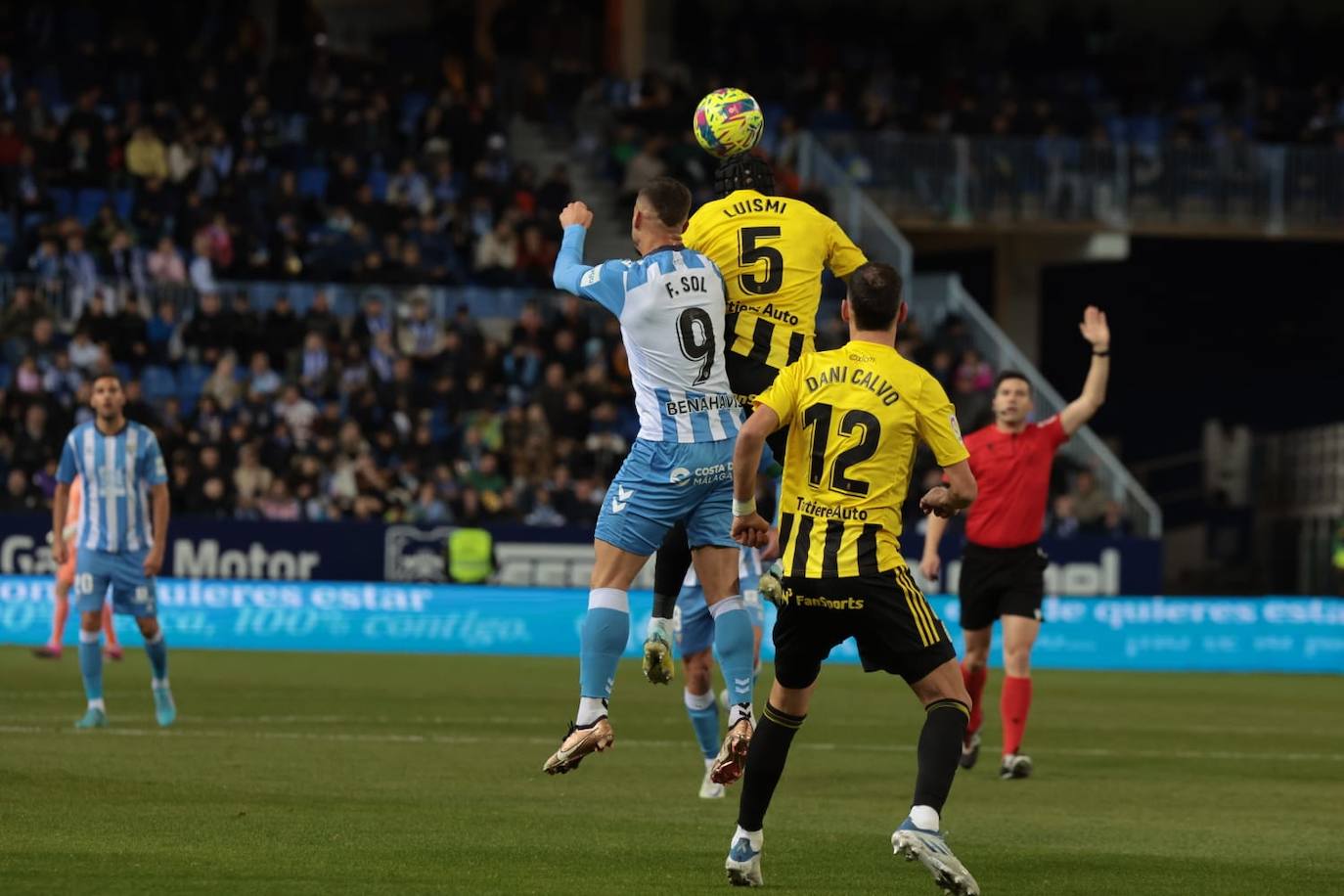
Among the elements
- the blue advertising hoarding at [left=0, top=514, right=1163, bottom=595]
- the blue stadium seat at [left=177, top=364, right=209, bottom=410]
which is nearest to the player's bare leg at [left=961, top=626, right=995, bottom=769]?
the blue advertising hoarding at [left=0, top=514, right=1163, bottom=595]

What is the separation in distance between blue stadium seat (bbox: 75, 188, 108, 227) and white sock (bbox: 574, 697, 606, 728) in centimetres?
2155

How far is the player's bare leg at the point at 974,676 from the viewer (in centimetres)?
1325

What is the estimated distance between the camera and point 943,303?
98.7 feet

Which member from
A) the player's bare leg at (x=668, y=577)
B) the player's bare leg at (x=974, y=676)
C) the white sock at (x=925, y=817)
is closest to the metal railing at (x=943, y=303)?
the player's bare leg at (x=974, y=676)

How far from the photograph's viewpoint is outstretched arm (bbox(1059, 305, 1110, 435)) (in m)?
11.7

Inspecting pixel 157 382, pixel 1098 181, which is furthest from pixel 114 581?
pixel 1098 181

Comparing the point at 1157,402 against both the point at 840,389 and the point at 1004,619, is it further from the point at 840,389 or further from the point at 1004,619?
the point at 840,389

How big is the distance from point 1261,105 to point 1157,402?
656cm

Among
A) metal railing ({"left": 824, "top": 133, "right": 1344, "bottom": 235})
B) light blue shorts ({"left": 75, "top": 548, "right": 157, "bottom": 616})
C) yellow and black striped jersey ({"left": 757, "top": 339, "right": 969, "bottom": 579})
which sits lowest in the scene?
light blue shorts ({"left": 75, "top": 548, "right": 157, "bottom": 616})

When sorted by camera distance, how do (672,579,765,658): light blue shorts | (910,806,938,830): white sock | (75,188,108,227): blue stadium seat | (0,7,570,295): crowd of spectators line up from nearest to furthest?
1. (910,806,938,830): white sock
2. (672,579,765,658): light blue shorts
3. (0,7,570,295): crowd of spectators
4. (75,188,108,227): blue stadium seat

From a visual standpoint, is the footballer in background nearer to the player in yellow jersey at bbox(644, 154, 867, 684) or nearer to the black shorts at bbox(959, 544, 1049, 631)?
the player in yellow jersey at bbox(644, 154, 867, 684)

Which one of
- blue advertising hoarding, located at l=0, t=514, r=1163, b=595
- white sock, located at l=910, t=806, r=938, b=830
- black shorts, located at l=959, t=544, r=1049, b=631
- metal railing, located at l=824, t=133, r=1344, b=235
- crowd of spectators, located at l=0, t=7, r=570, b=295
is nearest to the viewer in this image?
white sock, located at l=910, t=806, r=938, b=830

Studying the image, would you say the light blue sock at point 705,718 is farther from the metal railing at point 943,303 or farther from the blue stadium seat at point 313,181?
the blue stadium seat at point 313,181

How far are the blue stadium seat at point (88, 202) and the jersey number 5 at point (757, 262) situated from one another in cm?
2104
